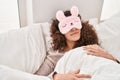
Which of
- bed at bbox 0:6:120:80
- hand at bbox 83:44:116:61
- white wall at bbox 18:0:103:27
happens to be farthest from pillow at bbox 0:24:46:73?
hand at bbox 83:44:116:61

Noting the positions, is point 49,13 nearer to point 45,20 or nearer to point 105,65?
point 45,20

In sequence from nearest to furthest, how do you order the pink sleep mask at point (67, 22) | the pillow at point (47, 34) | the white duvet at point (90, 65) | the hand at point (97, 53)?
the white duvet at point (90, 65), the hand at point (97, 53), the pink sleep mask at point (67, 22), the pillow at point (47, 34)

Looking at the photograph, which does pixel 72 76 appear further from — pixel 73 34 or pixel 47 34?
pixel 47 34

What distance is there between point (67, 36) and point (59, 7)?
0.32 m

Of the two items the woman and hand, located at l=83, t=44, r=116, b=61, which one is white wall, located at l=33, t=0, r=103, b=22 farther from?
hand, located at l=83, t=44, r=116, b=61

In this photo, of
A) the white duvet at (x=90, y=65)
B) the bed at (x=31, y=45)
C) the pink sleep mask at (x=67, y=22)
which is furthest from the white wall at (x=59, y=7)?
the white duvet at (x=90, y=65)

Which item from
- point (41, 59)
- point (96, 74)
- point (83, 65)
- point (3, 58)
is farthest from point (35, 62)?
point (96, 74)

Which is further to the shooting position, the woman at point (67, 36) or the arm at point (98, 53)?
the woman at point (67, 36)

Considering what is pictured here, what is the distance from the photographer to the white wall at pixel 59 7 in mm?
1505

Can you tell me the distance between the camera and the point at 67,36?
1338mm

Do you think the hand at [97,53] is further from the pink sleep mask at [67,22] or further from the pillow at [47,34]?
the pillow at [47,34]

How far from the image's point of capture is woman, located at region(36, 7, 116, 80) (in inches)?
51.6

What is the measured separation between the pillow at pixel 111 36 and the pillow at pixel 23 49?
384 mm

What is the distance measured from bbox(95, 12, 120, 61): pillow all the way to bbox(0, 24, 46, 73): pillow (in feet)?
1.26
